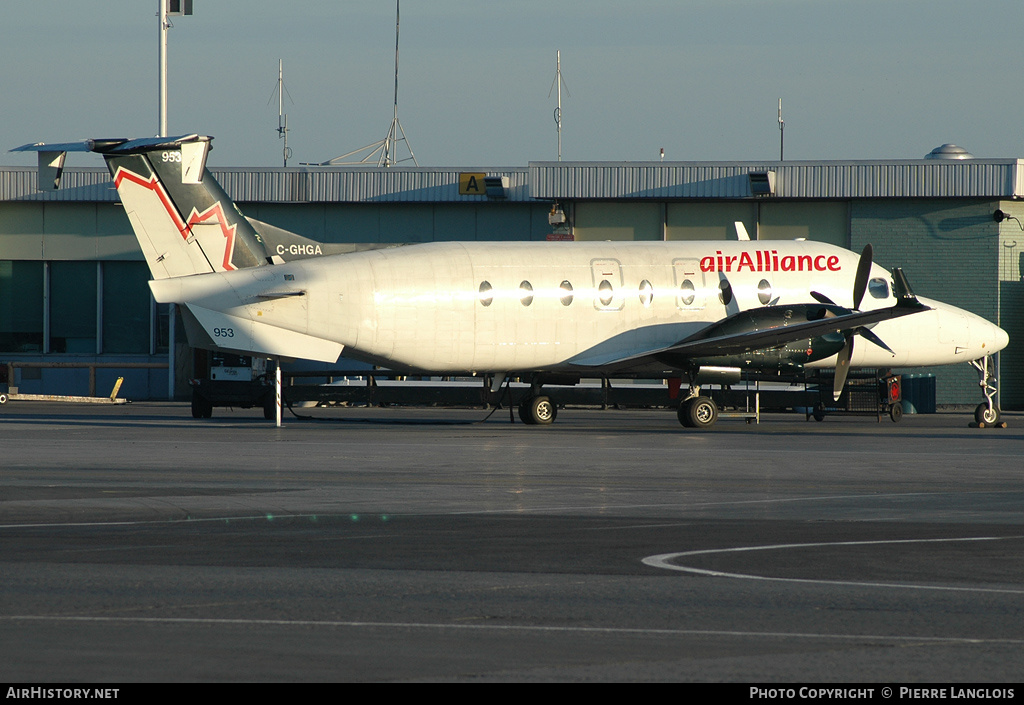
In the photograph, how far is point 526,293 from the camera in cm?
2869

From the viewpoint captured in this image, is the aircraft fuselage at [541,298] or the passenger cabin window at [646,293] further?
the passenger cabin window at [646,293]

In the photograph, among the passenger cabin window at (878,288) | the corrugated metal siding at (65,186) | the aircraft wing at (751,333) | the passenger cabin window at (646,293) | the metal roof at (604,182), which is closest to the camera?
the aircraft wing at (751,333)

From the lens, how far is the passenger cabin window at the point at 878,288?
1165 inches

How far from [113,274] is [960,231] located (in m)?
32.1

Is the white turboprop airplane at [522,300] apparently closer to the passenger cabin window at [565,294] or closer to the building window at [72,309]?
the passenger cabin window at [565,294]

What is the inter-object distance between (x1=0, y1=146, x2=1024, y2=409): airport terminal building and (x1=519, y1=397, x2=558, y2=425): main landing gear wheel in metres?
13.0

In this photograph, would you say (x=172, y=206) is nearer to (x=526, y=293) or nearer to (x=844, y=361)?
(x=526, y=293)

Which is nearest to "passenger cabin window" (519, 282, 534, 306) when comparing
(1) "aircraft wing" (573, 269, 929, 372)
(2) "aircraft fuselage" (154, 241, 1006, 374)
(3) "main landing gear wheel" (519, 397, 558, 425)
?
(2) "aircraft fuselage" (154, 241, 1006, 374)

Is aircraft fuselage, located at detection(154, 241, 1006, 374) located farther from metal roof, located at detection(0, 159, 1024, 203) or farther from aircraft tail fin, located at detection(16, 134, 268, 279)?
metal roof, located at detection(0, 159, 1024, 203)

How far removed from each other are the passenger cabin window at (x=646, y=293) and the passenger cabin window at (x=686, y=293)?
0.70 meters

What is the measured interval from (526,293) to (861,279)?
25.9 ft

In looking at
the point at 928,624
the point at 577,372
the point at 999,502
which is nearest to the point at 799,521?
the point at 999,502

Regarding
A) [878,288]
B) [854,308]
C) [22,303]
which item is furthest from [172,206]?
[22,303]

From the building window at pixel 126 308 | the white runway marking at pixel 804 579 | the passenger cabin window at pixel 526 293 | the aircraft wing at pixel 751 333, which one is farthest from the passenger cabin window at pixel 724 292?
the building window at pixel 126 308
